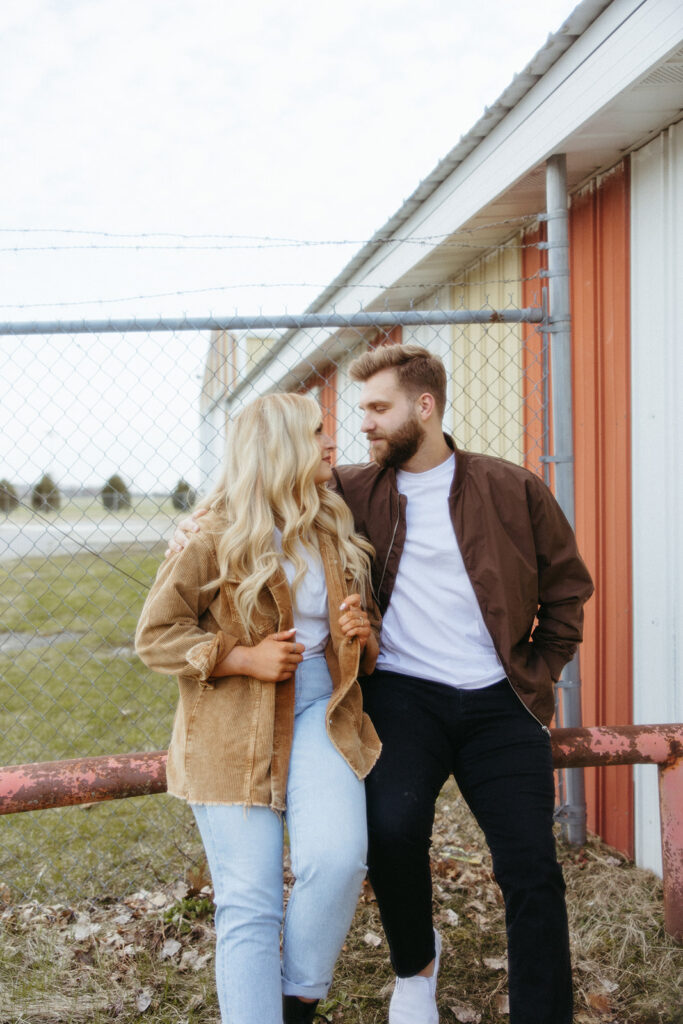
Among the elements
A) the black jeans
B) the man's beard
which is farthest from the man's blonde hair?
the black jeans

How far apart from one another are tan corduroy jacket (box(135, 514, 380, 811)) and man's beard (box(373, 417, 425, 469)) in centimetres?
65

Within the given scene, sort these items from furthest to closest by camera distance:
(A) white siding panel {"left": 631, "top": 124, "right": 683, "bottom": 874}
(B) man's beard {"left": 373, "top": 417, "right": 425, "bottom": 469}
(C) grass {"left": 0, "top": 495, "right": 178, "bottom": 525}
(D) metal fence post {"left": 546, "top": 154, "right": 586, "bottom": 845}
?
(C) grass {"left": 0, "top": 495, "right": 178, "bottom": 525} < (D) metal fence post {"left": 546, "top": 154, "right": 586, "bottom": 845} < (A) white siding panel {"left": 631, "top": 124, "right": 683, "bottom": 874} < (B) man's beard {"left": 373, "top": 417, "right": 425, "bottom": 469}

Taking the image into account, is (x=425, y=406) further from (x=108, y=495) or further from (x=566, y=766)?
(x=108, y=495)

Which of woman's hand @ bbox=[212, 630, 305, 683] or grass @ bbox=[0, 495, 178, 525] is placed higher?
grass @ bbox=[0, 495, 178, 525]

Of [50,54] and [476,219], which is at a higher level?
[50,54]

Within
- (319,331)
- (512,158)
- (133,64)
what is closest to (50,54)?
(133,64)

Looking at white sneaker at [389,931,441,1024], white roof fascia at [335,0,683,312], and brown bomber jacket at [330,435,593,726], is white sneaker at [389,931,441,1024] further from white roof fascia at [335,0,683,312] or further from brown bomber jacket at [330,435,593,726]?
white roof fascia at [335,0,683,312]

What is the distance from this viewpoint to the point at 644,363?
10.7ft

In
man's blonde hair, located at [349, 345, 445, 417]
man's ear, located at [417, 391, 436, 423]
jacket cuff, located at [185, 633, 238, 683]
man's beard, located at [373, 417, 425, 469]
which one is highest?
man's blonde hair, located at [349, 345, 445, 417]

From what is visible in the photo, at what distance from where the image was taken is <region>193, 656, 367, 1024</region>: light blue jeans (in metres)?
1.85

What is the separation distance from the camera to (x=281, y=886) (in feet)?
6.38

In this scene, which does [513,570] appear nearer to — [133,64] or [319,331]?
[319,331]

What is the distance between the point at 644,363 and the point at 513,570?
1333 millimetres

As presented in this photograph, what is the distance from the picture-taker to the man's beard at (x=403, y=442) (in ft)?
8.87
